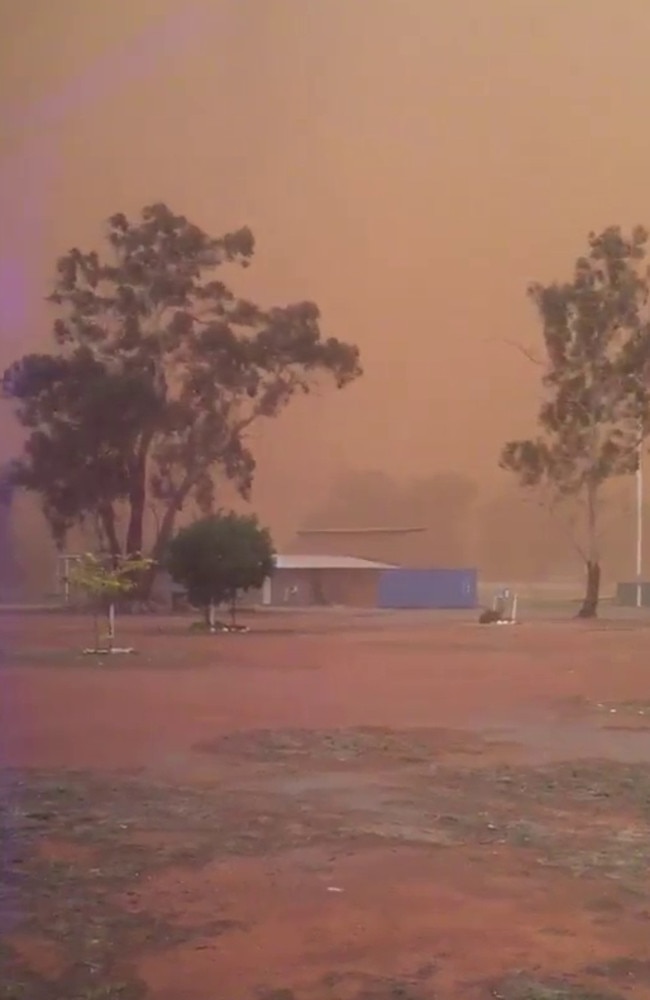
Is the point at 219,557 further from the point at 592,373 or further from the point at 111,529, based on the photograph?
the point at 592,373

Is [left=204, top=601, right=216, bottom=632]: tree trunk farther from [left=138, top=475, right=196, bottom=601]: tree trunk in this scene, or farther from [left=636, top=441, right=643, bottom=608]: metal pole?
[left=636, top=441, right=643, bottom=608]: metal pole

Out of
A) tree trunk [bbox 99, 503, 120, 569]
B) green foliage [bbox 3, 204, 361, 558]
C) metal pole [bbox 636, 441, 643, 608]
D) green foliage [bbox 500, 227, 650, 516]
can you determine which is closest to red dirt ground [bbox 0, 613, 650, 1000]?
metal pole [bbox 636, 441, 643, 608]

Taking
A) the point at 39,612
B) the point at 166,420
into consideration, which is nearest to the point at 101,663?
the point at 39,612

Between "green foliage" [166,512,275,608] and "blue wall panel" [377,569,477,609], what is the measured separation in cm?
49

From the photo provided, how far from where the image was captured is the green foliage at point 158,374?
5027 mm

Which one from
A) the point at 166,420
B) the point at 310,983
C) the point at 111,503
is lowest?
the point at 310,983

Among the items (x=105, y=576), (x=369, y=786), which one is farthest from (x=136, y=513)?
(x=369, y=786)

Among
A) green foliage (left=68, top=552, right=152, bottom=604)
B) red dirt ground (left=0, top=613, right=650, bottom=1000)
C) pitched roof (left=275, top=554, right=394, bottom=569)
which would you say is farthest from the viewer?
pitched roof (left=275, top=554, right=394, bottom=569)

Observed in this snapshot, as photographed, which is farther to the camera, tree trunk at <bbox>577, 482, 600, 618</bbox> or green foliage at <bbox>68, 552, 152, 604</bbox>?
tree trunk at <bbox>577, 482, 600, 618</bbox>

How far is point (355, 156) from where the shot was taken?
5.27 m

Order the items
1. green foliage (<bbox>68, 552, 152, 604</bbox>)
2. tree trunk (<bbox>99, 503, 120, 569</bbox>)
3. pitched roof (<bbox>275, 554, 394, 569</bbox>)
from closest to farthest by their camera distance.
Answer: green foliage (<bbox>68, 552, 152, 604</bbox>) < tree trunk (<bbox>99, 503, 120, 569</bbox>) < pitched roof (<bbox>275, 554, 394, 569</bbox>)

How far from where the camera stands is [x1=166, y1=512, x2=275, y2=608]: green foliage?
506 centimetres

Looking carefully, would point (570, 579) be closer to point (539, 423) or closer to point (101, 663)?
point (539, 423)

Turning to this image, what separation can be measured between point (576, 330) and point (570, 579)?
3.52ft
